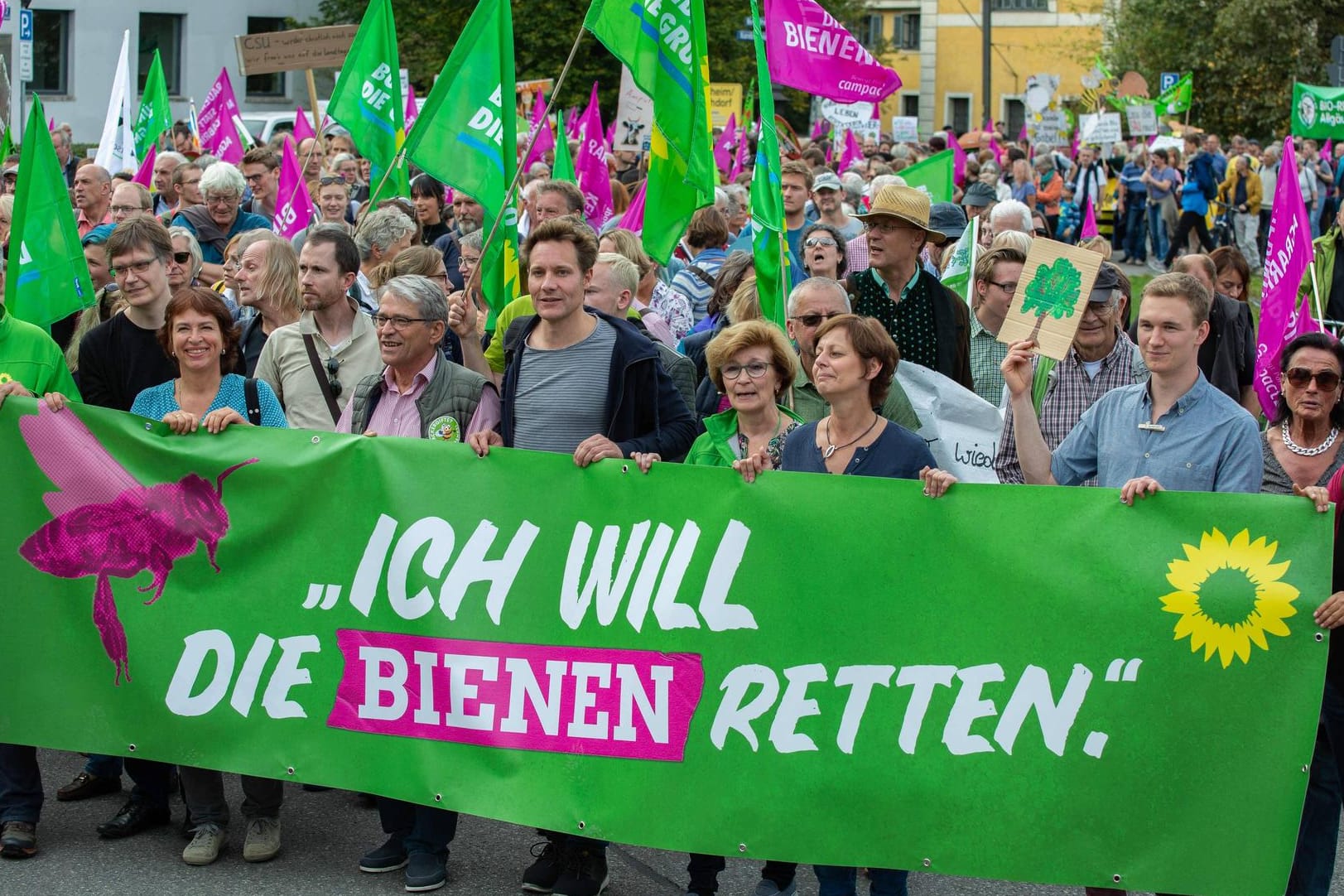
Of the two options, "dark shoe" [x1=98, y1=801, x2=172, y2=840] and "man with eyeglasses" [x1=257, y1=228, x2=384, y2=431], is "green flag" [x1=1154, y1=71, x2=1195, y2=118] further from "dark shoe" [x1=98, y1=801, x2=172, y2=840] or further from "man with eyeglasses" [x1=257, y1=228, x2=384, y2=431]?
"dark shoe" [x1=98, y1=801, x2=172, y2=840]

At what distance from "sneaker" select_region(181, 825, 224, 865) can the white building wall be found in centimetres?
3425

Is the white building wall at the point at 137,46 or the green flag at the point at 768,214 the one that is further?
the white building wall at the point at 137,46

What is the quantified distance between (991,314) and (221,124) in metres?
10.2

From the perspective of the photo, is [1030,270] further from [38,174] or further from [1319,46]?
[1319,46]

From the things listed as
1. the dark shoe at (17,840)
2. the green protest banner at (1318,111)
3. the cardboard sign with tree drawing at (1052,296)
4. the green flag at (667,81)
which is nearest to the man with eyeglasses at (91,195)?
the green flag at (667,81)

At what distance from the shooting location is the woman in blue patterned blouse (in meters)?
5.75

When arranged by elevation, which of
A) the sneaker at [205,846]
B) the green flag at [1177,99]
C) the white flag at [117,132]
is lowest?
the sneaker at [205,846]

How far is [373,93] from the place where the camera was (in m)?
10.1

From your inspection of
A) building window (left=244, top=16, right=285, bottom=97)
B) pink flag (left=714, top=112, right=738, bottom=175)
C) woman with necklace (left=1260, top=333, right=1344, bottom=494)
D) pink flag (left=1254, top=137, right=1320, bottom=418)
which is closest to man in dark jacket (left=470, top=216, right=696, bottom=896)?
woman with necklace (left=1260, top=333, right=1344, bottom=494)

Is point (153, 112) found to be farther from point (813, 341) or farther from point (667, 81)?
point (813, 341)

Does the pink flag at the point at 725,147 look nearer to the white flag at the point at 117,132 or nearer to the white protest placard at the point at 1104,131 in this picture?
the white flag at the point at 117,132

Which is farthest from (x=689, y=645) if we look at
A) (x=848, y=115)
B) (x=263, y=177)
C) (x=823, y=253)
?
(x=848, y=115)

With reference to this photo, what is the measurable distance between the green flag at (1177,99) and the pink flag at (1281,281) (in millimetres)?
23769

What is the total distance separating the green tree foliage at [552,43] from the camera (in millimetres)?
35625
